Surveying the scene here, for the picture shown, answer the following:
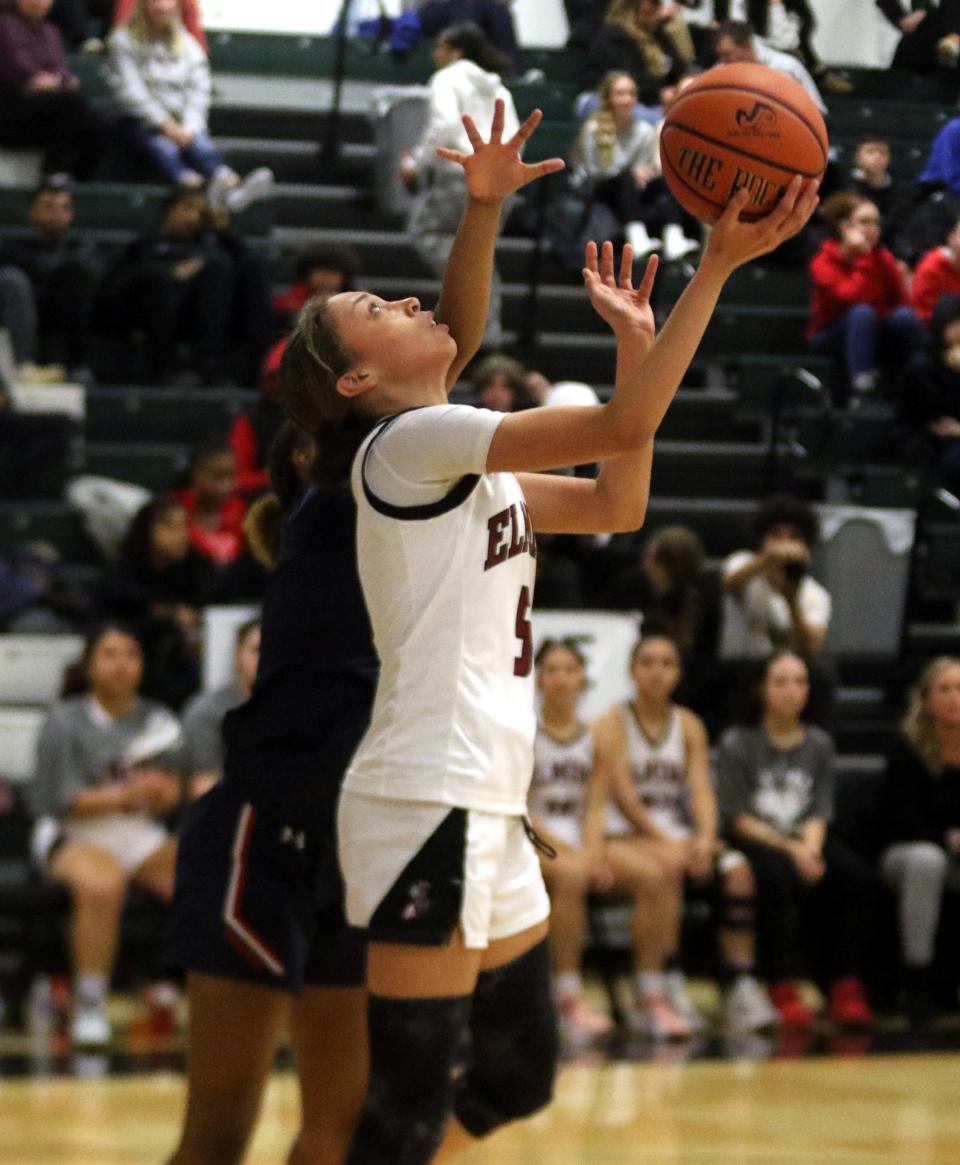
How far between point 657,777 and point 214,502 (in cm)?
205

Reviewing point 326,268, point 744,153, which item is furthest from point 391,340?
point 326,268

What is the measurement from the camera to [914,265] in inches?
405

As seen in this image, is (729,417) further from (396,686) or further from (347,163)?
(396,686)

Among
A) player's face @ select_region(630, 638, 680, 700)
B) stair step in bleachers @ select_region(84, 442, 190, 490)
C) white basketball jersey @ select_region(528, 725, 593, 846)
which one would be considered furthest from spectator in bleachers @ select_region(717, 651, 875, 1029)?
stair step in bleachers @ select_region(84, 442, 190, 490)

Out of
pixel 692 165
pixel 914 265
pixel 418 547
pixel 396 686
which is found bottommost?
pixel 914 265

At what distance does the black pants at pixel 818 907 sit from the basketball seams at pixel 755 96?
4282 millimetres

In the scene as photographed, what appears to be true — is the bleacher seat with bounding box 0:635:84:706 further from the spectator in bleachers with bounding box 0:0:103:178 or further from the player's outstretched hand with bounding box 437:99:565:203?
the player's outstretched hand with bounding box 437:99:565:203

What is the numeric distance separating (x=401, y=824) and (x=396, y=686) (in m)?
0.20

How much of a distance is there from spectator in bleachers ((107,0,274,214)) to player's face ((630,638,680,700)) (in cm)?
381

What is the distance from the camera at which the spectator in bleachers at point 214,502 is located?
8102mm

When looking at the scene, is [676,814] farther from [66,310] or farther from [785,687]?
[66,310]

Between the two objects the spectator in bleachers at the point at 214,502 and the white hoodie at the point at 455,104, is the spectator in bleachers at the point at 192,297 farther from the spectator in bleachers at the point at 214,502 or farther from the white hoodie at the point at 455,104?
the spectator in bleachers at the point at 214,502

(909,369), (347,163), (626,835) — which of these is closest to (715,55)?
(347,163)

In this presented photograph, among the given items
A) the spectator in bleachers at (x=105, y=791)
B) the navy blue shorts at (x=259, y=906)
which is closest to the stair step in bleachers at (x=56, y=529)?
the spectator in bleachers at (x=105, y=791)
